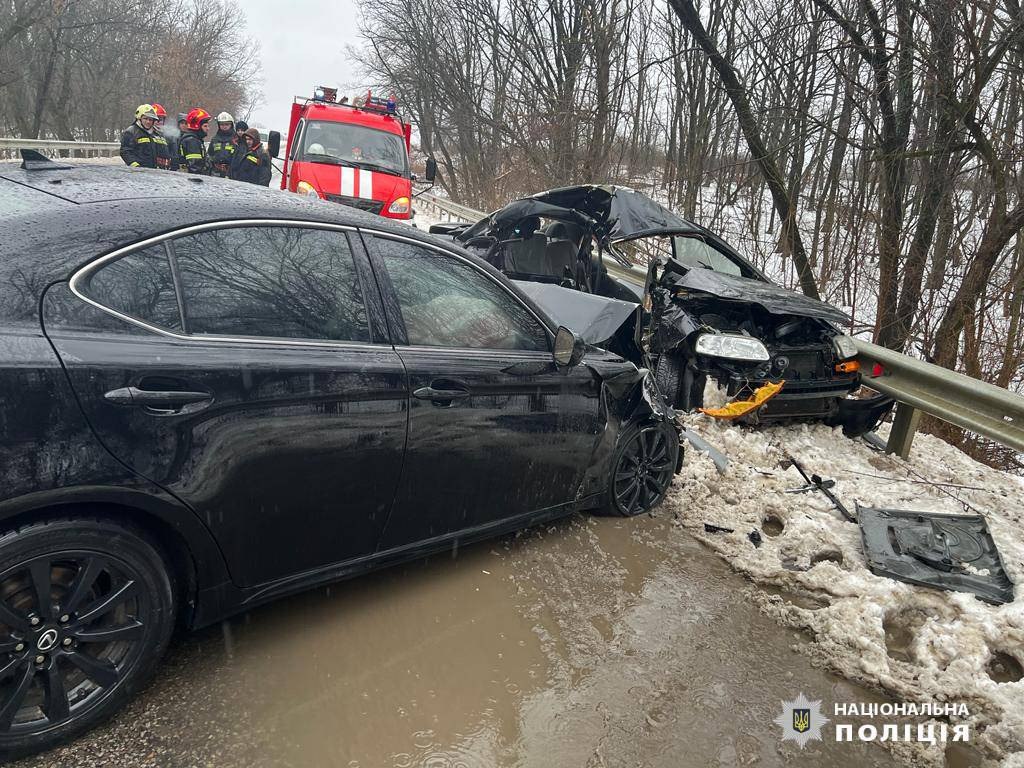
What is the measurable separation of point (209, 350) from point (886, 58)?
8644 mm

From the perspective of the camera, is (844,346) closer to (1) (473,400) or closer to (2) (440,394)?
(1) (473,400)

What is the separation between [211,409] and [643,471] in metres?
2.50

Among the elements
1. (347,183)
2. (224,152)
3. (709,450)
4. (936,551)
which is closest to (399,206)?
→ (347,183)

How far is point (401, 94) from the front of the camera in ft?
96.8

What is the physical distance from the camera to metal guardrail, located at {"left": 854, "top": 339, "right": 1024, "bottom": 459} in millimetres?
3943

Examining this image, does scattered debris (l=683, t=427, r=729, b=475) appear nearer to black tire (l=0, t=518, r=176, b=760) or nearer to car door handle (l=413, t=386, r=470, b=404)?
car door handle (l=413, t=386, r=470, b=404)

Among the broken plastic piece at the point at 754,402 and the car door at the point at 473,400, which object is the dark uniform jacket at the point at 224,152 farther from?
the car door at the point at 473,400

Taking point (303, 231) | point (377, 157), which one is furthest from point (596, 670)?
point (377, 157)

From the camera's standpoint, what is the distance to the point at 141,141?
9945mm

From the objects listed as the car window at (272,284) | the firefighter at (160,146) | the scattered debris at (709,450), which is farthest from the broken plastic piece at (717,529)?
the firefighter at (160,146)

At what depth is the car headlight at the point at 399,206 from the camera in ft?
34.8

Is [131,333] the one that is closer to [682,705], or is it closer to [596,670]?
[596,670]

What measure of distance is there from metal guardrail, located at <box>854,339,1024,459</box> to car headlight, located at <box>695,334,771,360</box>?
950mm

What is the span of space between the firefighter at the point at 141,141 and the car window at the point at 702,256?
8.41 meters
